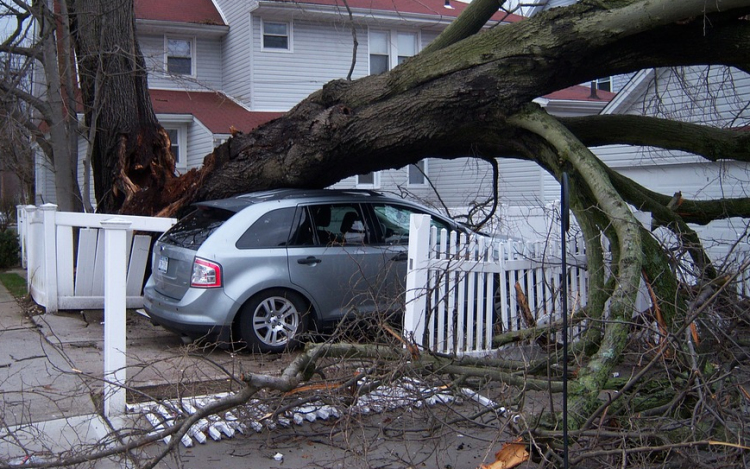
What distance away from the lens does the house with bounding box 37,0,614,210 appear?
20.0 m

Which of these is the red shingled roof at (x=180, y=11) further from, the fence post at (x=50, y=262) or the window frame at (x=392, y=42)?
the fence post at (x=50, y=262)

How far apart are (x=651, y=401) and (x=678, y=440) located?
0.49 metres

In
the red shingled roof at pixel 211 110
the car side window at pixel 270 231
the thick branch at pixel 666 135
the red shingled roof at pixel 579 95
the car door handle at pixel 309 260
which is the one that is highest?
the red shingled roof at pixel 579 95

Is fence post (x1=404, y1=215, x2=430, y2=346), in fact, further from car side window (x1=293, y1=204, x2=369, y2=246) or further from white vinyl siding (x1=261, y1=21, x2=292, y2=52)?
white vinyl siding (x1=261, y1=21, x2=292, y2=52)

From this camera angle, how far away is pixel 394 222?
820 centimetres

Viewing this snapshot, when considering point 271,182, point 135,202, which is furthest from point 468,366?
point 135,202

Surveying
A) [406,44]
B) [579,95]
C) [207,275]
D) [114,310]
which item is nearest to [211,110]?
[406,44]

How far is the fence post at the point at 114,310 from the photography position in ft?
17.2

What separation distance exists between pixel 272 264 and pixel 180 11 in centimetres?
1622

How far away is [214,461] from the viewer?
15.5ft

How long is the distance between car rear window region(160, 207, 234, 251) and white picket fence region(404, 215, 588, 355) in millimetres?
2309

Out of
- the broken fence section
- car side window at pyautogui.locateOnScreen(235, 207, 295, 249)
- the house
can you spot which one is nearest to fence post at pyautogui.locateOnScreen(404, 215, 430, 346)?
the broken fence section

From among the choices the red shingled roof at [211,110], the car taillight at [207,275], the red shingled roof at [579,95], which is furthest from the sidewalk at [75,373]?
the red shingled roof at [579,95]

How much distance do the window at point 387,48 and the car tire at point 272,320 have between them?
49.4 ft
